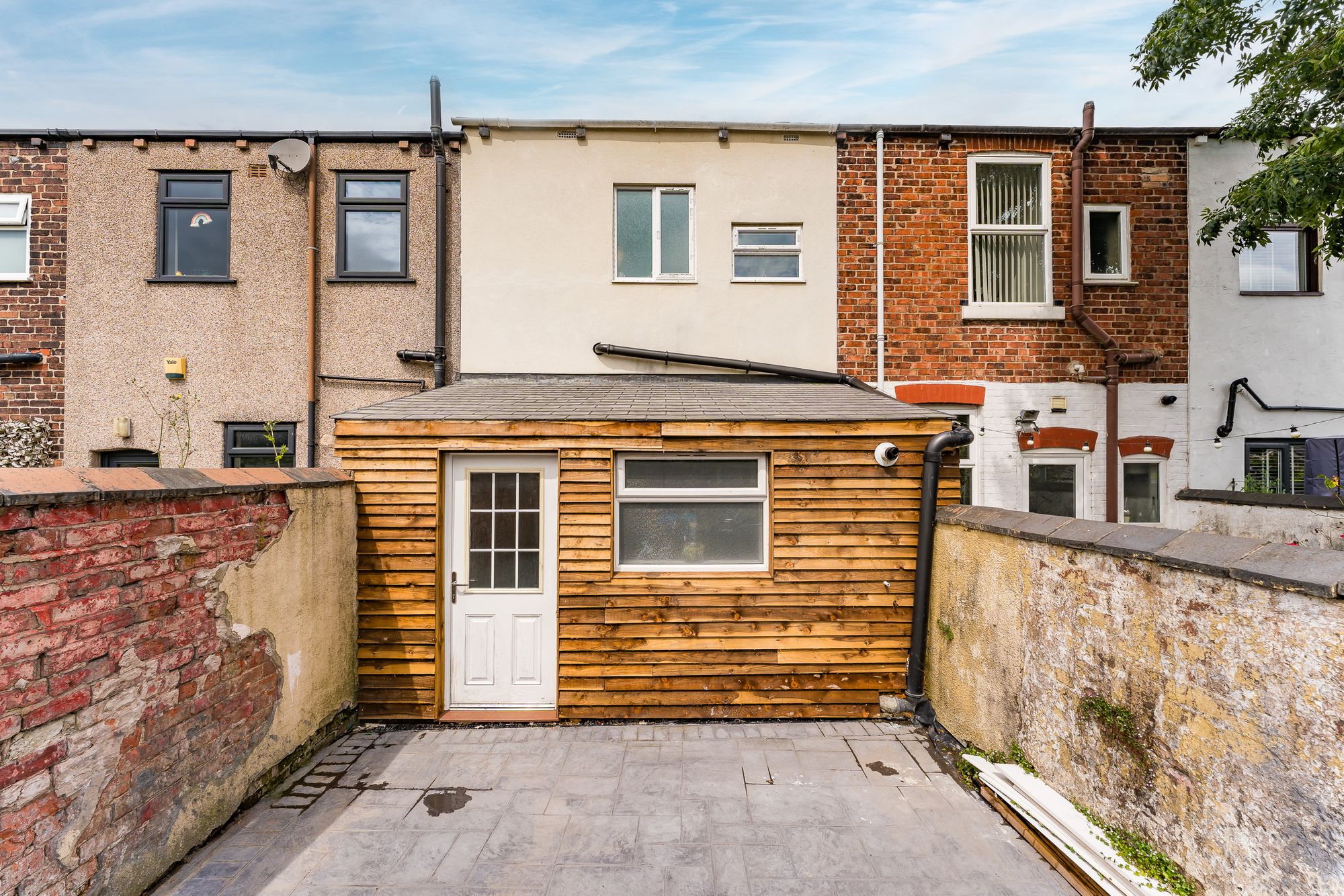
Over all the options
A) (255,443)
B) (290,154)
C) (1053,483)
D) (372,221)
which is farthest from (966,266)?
(255,443)

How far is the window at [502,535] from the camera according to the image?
478 centimetres

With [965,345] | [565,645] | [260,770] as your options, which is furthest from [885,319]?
[260,770]

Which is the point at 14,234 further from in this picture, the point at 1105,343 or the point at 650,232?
the point at 1105,343

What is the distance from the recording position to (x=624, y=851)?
3.14 meters

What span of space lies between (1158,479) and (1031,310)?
2383 millimetres

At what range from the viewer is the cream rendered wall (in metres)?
6.53

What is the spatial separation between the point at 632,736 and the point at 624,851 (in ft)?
4.19

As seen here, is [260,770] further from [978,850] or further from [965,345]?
[965,345]

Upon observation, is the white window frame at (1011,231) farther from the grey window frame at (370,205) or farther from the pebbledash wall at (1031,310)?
the grey window frame at (370,205)

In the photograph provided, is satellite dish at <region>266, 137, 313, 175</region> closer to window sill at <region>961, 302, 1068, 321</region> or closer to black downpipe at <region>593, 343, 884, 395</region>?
black downpipe at <region>593, 343, 884, 395</region>

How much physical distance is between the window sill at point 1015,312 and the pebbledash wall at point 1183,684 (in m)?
3.46

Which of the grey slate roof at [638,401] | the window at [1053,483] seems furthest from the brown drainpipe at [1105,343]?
the grey slate roof at [638,401]

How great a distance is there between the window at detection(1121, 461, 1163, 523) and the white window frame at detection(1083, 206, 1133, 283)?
2100mm

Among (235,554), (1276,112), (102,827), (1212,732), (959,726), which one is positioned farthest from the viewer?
(1276,112)
